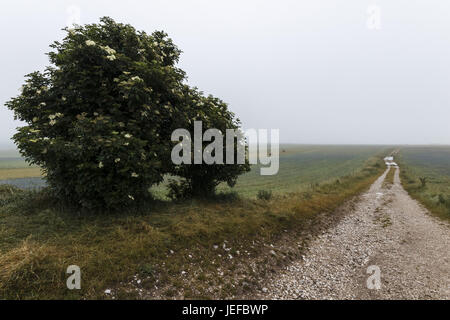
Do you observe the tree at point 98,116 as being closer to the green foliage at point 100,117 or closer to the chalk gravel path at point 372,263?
the green foliage at point 100,117

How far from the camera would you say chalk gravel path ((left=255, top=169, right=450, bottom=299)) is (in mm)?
6199

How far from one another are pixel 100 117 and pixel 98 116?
47cm

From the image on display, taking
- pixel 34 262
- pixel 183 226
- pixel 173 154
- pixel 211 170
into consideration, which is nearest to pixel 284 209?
pixel 211 170

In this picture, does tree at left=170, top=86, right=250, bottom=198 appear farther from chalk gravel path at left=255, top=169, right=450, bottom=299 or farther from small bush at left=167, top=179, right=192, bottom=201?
chalk gravel path at left=255, top=169, right=450, bottom=299

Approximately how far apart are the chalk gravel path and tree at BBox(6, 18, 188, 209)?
664 centimetres

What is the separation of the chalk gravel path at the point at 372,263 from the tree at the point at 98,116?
21.8 feet

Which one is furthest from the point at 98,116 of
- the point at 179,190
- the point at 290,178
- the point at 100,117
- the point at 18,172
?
the point at 18,172

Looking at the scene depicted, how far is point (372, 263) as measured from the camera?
8.03 meters

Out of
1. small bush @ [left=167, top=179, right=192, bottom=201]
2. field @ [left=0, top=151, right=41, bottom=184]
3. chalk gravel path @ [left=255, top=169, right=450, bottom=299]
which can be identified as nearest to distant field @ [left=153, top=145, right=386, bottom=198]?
small bush @ [left=167, top=179, right=192, bottom=201]

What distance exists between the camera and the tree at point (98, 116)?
727cm

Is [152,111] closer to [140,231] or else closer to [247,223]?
[140,231]
